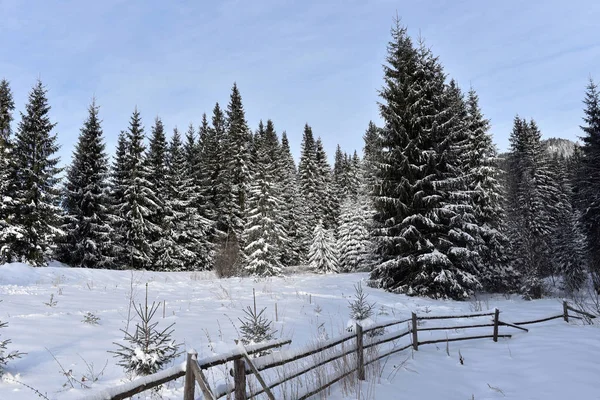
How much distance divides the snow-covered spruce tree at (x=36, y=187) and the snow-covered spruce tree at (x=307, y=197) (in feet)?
93.0

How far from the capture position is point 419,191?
16.2m

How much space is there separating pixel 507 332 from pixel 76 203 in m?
29.4

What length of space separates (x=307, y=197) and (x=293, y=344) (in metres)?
44.0

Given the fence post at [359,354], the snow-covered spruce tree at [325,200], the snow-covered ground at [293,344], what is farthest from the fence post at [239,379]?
the snow-covered spruce tree at [325,200]

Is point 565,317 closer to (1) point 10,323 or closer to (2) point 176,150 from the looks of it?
(1) point 10,323

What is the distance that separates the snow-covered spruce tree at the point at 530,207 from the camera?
23.5 m

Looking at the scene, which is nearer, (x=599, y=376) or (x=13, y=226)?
(x=599, y=376)

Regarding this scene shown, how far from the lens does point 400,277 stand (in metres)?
17.2

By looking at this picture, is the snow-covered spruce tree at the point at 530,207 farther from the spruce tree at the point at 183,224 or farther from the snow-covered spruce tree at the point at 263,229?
the spruce tree at the point at 183,224

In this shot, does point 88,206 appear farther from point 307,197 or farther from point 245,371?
point 307,197

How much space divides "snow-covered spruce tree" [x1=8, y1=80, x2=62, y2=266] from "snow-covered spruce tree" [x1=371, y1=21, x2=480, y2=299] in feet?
69.5

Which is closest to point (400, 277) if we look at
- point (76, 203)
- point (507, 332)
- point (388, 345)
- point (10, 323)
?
point (507, 332)

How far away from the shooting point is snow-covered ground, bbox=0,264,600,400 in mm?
5488

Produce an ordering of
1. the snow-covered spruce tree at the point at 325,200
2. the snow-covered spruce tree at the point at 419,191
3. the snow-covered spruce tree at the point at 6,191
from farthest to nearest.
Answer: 1. the snow-covered spruce tree at the point at 325,200
2. the snow-covered spruce tree at the point at 6,191
3. the snow-covered spruce tree at the point at 419,191
